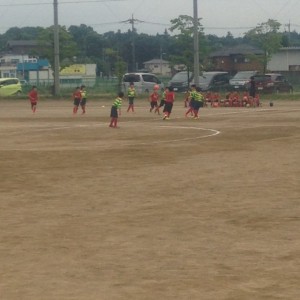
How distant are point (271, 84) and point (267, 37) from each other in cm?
1799

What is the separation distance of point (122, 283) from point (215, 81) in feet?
193

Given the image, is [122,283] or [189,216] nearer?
[122,283]

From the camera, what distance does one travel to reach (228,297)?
25.5ft

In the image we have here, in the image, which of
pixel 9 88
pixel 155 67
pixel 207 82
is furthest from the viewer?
pixel 155 67

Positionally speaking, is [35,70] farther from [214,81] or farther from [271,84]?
[271,84]

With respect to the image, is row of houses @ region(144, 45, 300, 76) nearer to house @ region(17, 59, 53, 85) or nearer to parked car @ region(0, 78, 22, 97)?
house @ region(17, 59, 53, 85)

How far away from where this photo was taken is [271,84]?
6262cm

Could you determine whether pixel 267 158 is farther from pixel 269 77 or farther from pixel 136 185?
pixel 269 77

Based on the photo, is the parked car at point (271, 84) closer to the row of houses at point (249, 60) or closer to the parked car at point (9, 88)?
the row of houses at point (249, 60)

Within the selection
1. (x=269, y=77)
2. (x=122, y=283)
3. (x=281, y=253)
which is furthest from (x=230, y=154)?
(x=269, y=77)

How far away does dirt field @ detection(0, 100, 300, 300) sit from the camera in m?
8.30

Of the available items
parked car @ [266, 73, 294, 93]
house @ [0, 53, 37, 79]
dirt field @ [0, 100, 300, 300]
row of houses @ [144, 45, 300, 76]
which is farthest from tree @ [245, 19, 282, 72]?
dirt field @ [0, 100, 300, 300]

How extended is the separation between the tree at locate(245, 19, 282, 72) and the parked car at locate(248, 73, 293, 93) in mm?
13214

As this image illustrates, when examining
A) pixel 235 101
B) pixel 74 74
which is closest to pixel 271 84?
pixel 235 101
